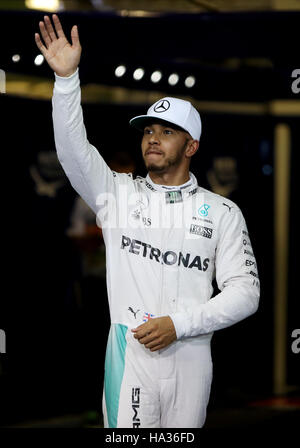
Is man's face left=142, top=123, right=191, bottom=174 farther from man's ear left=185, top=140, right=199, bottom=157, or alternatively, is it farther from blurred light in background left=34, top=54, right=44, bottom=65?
blurred light in background left=34, top=54, right=44, bottom=65

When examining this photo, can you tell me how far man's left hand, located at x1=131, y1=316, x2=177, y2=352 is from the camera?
2770 millimetres

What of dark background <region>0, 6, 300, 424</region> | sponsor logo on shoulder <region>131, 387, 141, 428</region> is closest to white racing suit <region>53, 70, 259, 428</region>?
sponsor logo on shoulder <region>131, 387, 141, 428</region>

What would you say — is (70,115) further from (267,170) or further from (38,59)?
(267,170)

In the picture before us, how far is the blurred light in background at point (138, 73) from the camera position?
4.73m

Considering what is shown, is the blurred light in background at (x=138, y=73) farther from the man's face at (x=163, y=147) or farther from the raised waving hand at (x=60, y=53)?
the raised waving hand at (x=60, y=53)

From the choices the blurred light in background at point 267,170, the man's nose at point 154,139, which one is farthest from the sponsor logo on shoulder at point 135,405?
the blurred light in background at point 267,170

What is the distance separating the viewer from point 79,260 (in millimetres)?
6254

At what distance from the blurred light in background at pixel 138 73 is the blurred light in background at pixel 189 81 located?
2.01 feet

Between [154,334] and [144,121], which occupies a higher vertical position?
[144,121]

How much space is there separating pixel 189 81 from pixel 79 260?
5.72ft

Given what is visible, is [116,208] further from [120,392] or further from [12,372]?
[12,372]

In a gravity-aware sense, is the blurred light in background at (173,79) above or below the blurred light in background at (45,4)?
below

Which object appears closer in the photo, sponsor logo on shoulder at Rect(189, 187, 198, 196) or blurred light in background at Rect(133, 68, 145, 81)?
sponsor logo on shoulder at Rect(189, 187, 198, 196)

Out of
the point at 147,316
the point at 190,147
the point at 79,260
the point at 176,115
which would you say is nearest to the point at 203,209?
the point at 190,147
